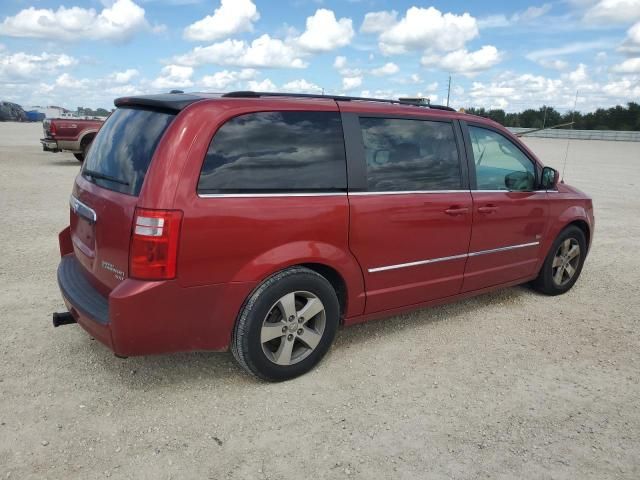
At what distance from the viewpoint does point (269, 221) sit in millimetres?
3146

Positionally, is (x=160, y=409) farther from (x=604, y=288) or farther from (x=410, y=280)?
(x=604, y=288)

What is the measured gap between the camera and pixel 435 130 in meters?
4.11

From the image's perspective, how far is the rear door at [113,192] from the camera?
9.84 feet

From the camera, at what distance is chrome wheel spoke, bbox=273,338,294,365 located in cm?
341

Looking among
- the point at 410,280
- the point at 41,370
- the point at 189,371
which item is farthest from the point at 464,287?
the point at 41,370

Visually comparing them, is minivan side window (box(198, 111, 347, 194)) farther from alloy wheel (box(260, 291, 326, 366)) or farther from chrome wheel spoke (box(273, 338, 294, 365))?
chrome wheel spoke (box(273, 338, 294, 365))

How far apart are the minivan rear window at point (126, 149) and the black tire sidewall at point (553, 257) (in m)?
3.78

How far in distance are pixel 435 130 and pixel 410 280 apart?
1152 mm

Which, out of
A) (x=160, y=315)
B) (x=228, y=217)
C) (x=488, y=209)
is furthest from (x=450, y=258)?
(x=160, y=315)

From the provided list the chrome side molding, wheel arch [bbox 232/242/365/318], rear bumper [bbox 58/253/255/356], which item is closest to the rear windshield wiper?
rear bumper [bbox 58/253/255/356]

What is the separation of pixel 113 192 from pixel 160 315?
782 mm

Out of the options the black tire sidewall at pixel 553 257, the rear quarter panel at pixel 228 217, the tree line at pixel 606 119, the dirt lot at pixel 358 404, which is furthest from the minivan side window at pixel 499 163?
the tree line at pixel 606 119

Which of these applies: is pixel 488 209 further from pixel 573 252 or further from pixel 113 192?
pixel 113 192

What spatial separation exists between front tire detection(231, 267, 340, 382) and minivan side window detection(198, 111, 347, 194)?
561 millimetres
